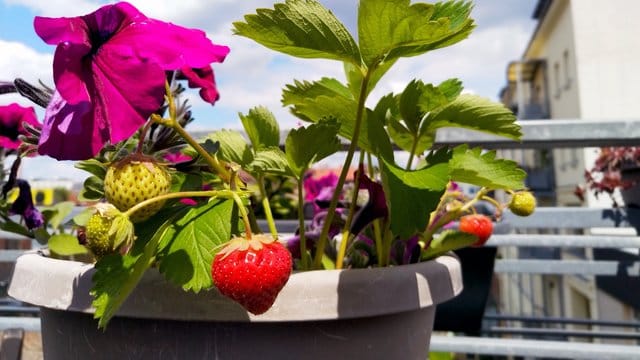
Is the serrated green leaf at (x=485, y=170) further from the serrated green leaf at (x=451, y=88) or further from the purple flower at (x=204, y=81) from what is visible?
the purple flower at (x=204, y=81)

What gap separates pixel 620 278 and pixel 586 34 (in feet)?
35.7

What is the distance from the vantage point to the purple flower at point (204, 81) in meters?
0.50

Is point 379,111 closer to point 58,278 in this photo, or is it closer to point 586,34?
point 58,278

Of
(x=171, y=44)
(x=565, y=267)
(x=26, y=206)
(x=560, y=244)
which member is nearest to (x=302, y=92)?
(x=171, y=44)

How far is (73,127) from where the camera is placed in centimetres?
35

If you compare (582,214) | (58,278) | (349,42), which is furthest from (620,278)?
(58,278)

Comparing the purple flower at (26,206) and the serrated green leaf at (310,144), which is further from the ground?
the serrated green leaf at (310,144)

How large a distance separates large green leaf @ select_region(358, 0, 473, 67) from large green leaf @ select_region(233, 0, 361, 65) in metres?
0.01

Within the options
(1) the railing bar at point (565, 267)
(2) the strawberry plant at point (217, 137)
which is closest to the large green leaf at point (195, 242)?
(2) the strawberry plant at point (217, 137)

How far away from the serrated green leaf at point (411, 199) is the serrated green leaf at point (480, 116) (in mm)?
105

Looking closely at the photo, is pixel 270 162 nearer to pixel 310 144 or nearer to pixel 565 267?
pixel 310 144

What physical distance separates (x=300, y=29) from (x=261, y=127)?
163mm

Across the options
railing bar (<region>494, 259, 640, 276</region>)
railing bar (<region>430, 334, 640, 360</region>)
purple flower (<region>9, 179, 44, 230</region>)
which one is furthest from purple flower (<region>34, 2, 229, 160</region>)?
railing bar (<region>494, 259, 640, 276</region>)

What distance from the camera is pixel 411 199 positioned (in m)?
0.38
